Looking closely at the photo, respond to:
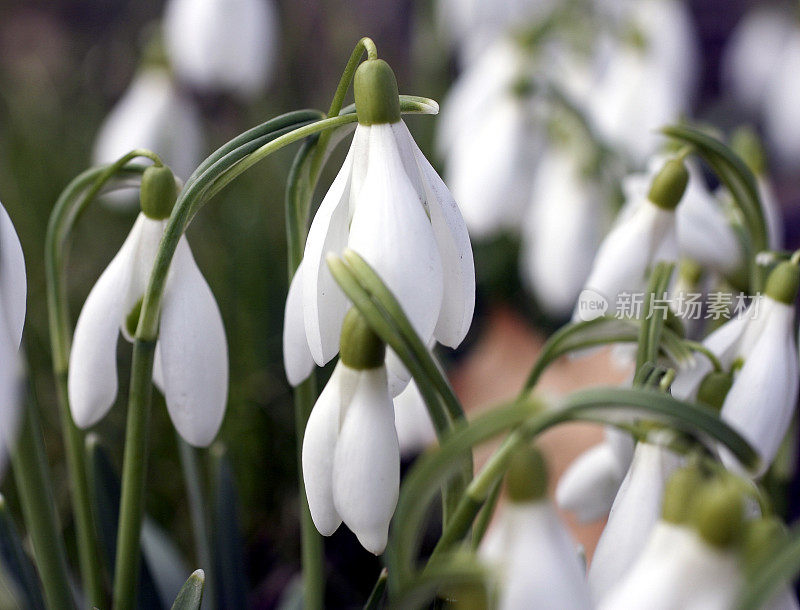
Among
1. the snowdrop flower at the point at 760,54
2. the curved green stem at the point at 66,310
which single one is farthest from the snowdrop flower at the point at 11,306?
the snowdrop flower at the point at 760,54

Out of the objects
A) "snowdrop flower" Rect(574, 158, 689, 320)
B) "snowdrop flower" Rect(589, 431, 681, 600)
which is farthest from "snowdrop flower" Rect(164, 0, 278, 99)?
"snowdrop flower" Rect(589, 431, 681, 600)

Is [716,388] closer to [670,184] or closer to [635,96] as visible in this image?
[670,184]

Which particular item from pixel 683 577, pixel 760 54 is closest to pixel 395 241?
pixel 683 577

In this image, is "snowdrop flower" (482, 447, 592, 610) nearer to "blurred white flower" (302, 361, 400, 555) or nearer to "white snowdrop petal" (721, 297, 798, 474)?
"blurred white flower" (302, 361, 400, 555)

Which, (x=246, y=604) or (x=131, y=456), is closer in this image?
(x=131, y=456)

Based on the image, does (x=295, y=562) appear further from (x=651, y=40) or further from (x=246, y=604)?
(x=651, y=40)

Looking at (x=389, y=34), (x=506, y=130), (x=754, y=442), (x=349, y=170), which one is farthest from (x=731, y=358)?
(x=389, y=34)
